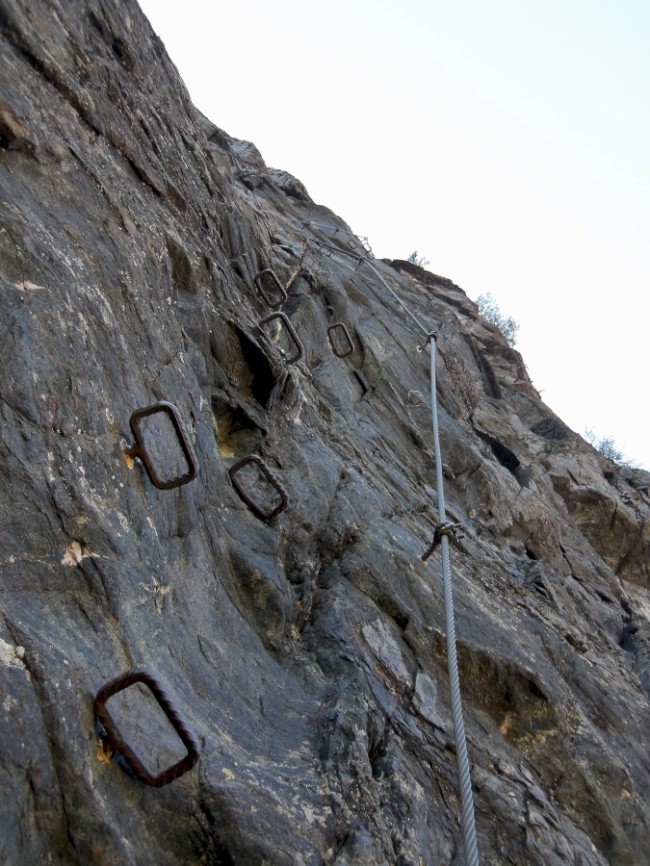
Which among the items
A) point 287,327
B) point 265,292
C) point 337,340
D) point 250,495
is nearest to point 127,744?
point 250,495

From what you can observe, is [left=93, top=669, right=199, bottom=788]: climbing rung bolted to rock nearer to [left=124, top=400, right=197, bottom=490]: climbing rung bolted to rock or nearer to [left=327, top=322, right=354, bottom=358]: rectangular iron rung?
[left=124, top=400, right=197, bottom=490]: climbing rung bolted to rock

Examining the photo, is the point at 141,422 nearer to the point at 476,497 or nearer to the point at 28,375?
the point at 28,375

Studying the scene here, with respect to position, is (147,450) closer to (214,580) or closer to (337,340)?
(214,580)

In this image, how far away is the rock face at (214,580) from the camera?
326cm

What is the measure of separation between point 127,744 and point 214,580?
1.93 meters

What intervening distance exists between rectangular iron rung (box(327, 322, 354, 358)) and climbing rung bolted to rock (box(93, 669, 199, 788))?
8.23m

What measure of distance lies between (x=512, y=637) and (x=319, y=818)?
4004mm

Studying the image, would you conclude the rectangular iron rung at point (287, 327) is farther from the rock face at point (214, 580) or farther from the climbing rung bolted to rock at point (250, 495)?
the climbing rung bolted to rock at point (250, 495)

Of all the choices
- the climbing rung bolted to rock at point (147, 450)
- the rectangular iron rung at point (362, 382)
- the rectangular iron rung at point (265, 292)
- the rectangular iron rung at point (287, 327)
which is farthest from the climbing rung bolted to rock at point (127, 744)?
A: the rectangular iron rung at point (362, 382)

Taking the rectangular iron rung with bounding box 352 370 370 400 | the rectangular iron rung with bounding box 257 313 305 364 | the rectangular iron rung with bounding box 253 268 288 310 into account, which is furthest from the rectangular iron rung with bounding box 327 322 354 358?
the rectangular iron rung with bounding box 257 313 305 364

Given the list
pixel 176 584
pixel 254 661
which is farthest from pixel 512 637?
pixel 176 584

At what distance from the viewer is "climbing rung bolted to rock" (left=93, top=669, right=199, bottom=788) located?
3016mm

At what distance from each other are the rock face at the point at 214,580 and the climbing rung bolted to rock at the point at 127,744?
9 centimetres

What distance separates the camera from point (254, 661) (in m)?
4.77
